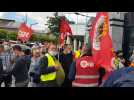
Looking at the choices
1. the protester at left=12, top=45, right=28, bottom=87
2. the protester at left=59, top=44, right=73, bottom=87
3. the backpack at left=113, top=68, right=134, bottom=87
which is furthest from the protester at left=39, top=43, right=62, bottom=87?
the backpack at left=113, top=68, right=134, bottom=87

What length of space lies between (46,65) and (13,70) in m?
1.01

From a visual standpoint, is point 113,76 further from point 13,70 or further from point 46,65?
point 13,70

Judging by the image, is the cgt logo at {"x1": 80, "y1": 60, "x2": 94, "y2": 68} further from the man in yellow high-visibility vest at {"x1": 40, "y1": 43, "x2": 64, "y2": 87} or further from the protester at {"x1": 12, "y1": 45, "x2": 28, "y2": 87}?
the protester at {"x1": 12, "y1": 45, "x2": 28, "y2": 87}

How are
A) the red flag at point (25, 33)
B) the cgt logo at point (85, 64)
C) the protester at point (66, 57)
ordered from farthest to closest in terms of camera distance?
the red flag at point (25, 33) < the protester at point (66, 57) < the cgt logo at point (85, 64)

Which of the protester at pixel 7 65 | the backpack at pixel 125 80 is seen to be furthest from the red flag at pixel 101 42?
the protester at pixel 7 65

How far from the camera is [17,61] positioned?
6.06 m

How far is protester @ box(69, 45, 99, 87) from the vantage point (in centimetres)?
521

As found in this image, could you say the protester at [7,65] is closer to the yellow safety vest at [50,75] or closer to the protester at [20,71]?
the protester at [20,71]

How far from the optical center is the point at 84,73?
17.6ft

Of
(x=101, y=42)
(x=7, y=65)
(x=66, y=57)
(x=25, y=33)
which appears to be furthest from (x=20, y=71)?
(x=25, y=33)

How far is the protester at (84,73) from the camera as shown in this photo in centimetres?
521

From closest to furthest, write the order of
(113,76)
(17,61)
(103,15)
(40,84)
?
1. (113,76)
2. (103,15)
3. (40,84)
4. (17,61)

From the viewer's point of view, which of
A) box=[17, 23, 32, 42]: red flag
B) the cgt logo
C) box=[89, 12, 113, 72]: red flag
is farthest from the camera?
box=[17, 23, 32, 42]: red flag
